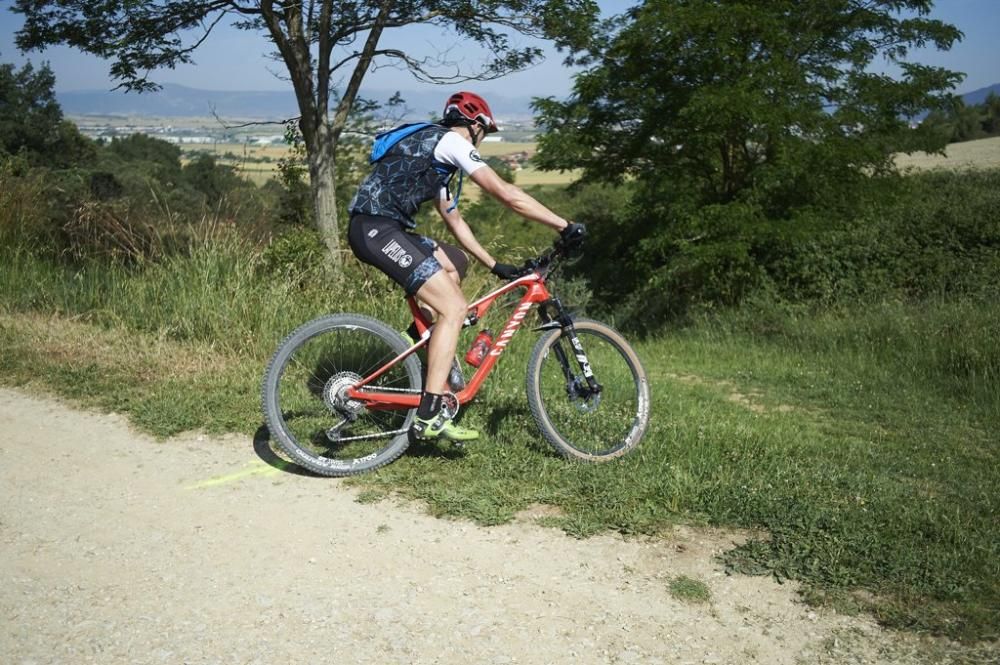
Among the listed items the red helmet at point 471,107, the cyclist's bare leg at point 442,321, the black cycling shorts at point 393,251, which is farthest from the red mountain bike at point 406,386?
the red helmet at point 471,107

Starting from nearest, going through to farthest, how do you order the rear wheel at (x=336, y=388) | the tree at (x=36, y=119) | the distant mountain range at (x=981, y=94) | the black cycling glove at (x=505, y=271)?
the rear wheel at (x=336, y=388) → the black cycling glove at (x=505, y=271) → the tree at (x=36, y=119) → the distant mountain range at (x=981, y=94)

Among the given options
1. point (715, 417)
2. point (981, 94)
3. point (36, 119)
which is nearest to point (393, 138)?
point (715, 417)

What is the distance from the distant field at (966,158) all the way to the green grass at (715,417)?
22705mm

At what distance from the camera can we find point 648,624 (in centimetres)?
355

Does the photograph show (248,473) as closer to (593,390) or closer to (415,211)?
(415,211)

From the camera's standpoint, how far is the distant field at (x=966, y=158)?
3219 centimetres

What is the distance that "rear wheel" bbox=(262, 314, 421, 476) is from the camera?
493 centimetres

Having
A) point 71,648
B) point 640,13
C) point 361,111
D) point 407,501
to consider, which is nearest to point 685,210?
point 640,13

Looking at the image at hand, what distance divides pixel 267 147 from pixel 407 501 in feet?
30.6

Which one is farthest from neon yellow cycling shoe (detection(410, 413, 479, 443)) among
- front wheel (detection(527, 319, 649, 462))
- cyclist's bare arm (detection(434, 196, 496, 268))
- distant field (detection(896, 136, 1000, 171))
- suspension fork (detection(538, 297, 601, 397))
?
distant field (detection(896, 136, 1000, 171))

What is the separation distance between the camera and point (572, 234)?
488cm

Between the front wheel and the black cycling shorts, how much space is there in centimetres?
84

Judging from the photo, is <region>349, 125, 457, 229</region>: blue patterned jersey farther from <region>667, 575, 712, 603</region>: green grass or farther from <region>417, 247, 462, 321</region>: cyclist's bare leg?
<region>667, 575, 712, 603</region>: green grass

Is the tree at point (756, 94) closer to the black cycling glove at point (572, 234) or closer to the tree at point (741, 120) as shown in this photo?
the tree at point (741, 120)
